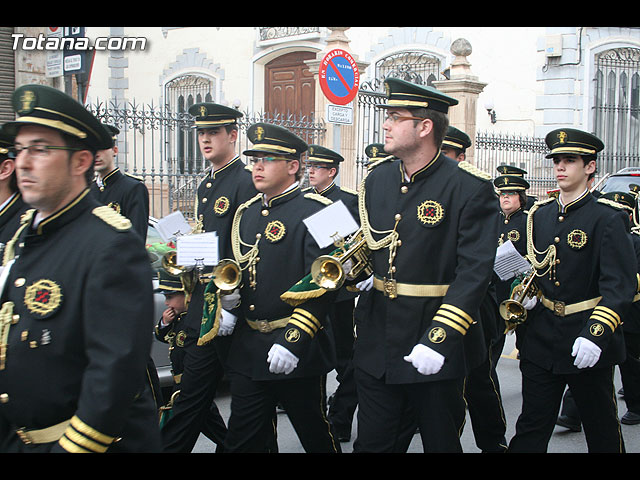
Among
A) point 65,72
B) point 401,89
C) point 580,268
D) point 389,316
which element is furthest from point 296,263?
point 65,72

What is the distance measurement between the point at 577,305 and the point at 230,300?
2042 millimetres

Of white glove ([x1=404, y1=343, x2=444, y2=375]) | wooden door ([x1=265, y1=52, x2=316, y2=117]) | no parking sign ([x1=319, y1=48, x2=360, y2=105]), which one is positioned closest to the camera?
white glove ([x1=404, y1=343, x2=444, y2=375])

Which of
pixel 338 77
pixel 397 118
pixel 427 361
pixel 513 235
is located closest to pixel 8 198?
pixel 397 118

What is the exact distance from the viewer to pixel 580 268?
179 inches

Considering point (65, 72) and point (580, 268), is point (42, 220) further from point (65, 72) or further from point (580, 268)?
point (65, 72)

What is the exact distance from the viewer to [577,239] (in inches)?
180

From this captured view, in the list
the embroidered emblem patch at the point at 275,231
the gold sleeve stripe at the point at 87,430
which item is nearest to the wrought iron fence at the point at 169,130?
the embroidered emblem patch at the point at 275,231

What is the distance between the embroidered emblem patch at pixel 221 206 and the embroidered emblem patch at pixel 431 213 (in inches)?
62.4

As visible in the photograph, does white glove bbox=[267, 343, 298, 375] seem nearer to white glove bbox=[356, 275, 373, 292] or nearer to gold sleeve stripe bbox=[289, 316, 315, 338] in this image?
gold sleeve stripe bbox=[289, 316, 315, 338]

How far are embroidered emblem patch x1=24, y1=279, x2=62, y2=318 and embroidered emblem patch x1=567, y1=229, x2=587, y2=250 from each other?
3.16 meters

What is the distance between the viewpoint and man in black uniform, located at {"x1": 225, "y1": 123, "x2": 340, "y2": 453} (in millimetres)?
4152

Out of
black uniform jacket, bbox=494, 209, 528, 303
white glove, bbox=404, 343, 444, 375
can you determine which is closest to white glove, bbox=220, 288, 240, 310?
white glove, bbox=404, 343, 444, 375

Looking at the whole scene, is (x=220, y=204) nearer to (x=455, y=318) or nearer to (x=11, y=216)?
(x=11, y=216)

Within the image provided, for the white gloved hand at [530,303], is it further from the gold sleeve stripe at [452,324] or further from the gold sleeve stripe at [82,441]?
the gold sleeve stripe at [82,441]
